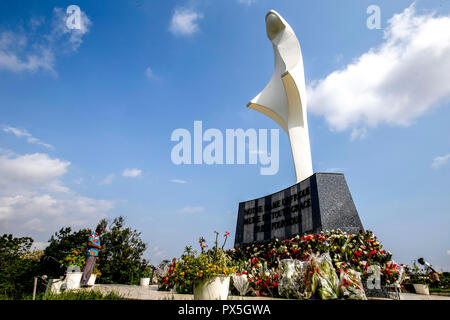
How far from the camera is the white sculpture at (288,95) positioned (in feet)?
46.1

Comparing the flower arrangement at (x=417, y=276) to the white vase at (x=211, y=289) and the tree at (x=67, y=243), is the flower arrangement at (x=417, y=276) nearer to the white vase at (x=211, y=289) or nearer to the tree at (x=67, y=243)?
the white vase at (x=211, y=289)

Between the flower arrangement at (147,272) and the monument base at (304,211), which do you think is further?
the flower arrangement at (147,272)

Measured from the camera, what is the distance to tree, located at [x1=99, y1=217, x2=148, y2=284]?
1175 cm

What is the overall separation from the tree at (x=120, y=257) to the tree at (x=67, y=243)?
1992 millimetres

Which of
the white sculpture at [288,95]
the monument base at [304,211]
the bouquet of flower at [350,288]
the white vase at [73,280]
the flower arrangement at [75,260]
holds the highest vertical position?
the white sculpture at [288,95]

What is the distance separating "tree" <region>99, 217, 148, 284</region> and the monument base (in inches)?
201

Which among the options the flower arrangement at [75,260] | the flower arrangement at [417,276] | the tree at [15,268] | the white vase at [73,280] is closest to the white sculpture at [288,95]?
the flower arrangement at [417,276]

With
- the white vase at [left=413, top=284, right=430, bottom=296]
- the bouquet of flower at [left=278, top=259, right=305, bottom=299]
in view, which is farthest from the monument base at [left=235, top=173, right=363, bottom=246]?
the bouquet of flower at [left=278, top=259, right=305, bottom=299]

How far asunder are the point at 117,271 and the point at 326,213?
9.53 m

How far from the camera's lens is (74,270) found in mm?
7293

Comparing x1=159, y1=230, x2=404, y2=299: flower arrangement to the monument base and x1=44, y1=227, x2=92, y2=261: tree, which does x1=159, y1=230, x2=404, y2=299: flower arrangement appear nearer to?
the monument base
